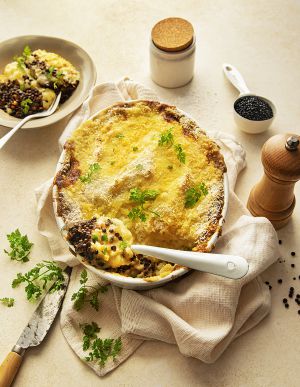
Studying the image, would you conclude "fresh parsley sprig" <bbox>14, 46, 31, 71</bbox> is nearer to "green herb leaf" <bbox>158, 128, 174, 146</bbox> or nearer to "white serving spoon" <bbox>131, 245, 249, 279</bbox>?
"green herb leaf" <bbox>158, 128, 174, 146</bbox>

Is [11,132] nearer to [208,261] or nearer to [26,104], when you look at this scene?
[26,104]

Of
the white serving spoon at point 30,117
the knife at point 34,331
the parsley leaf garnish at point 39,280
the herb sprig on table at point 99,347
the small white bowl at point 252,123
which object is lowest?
the herb sprig on table at point 99,347

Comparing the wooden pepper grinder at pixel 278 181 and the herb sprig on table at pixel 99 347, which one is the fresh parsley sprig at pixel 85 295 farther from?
the wooden pepper grinder at pixel 278 181

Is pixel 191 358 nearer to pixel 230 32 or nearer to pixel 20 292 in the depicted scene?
pixel 20 292

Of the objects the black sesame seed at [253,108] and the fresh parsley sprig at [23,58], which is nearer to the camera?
the black sesame seed at [253,108]

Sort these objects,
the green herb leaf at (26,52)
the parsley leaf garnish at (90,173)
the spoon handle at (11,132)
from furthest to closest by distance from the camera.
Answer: the green herb leaf at (26,52) → the spoon handle at (11,132) → the parsley leaf garnish at (90,173)

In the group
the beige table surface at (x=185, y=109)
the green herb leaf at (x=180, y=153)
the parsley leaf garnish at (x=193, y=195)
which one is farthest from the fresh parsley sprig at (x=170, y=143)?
Result: the beige table surface at (x=185, y=109)

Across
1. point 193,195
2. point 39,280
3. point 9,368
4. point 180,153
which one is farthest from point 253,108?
point 9,368
